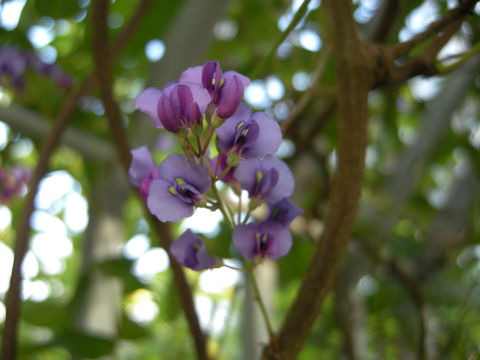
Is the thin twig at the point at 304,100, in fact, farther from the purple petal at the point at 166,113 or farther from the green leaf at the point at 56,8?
the green leaf at the point at 56,8

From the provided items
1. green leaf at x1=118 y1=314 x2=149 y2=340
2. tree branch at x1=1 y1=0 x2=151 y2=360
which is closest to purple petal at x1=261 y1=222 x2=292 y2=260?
tree branch at x1=1 y1=0 x2=151 y2=360

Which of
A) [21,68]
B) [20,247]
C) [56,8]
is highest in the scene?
[56,8]

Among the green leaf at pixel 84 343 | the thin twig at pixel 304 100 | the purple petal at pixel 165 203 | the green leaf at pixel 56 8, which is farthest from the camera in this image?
the green leaf at pixel 56 8

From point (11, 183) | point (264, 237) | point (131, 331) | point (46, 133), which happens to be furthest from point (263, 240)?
point (11, 183)

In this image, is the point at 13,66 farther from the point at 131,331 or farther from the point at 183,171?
the point at 183,171

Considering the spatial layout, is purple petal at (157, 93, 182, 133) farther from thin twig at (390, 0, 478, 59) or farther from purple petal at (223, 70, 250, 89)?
thin twig at (390, 0, 478, 59)

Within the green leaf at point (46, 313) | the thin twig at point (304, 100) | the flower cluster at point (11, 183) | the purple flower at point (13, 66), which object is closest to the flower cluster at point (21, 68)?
the purple flower at point (13, 66)
